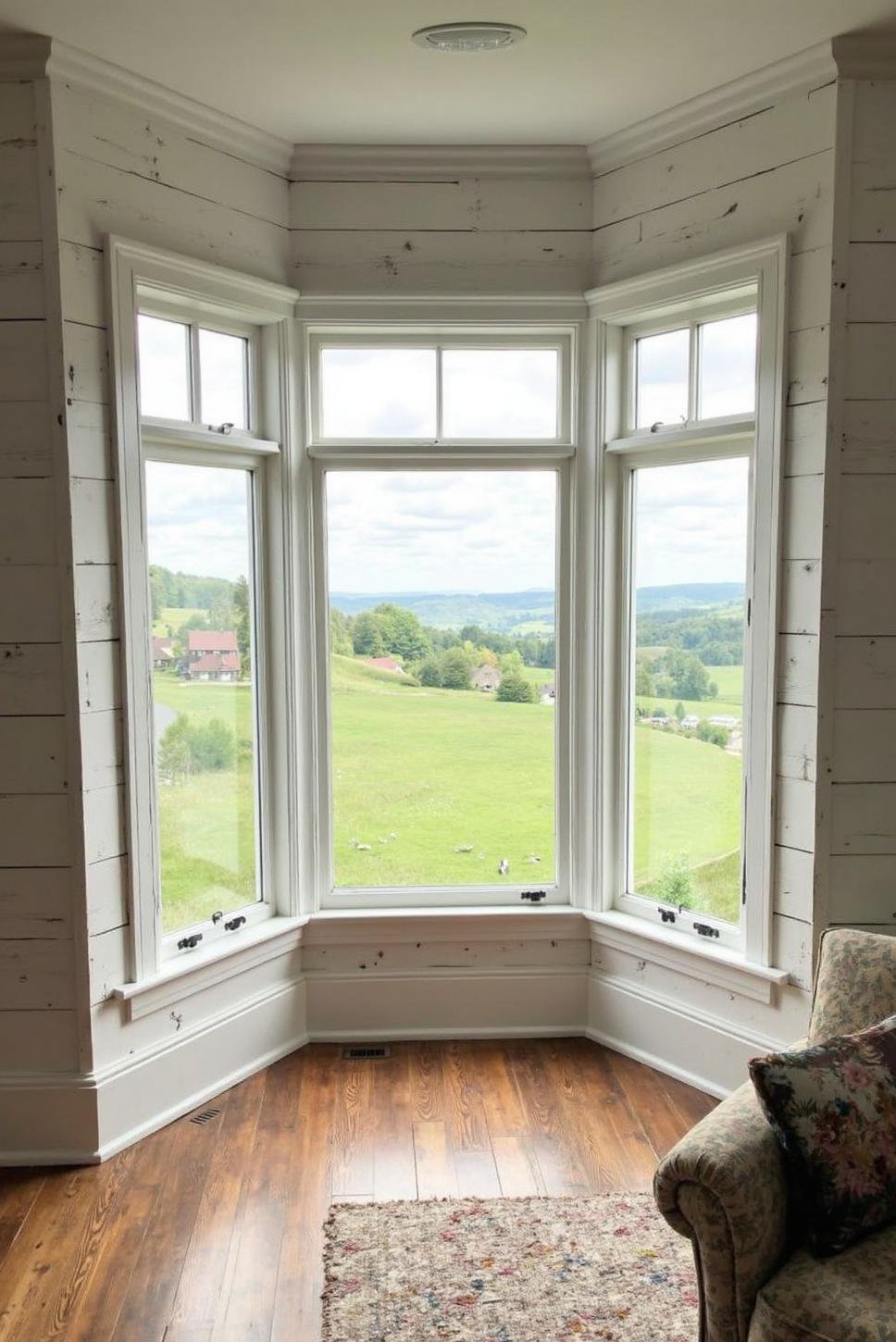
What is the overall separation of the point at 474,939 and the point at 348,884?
48 centimetres

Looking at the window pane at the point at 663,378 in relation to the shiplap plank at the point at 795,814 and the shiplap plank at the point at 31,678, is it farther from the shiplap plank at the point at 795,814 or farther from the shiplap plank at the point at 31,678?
the shiplap plank at the point at 31,678

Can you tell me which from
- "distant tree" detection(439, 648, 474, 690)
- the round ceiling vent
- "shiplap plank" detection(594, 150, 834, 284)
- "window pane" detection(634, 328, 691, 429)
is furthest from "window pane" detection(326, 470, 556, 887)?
the round ceiling vent

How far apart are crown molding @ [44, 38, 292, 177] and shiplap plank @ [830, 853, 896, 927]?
2.71m

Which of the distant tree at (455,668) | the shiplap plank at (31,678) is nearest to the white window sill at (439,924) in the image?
the distant tree at (455,668)

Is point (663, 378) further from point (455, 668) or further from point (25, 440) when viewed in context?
point (25, 440)

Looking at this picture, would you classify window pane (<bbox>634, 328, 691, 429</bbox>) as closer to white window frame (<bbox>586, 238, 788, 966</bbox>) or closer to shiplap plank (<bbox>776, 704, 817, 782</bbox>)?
white window frame (<bbox>586, 238, 788, 966</bbox>)

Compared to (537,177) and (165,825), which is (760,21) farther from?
(165,825)

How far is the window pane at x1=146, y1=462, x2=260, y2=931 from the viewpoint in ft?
10.8

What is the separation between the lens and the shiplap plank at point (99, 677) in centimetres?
290

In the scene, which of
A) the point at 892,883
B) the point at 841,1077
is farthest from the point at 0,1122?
the point at 892,883

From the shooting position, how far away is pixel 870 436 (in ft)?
9.37

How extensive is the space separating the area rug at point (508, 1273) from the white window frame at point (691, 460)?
3.03 feet

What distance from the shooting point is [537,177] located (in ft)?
11.6

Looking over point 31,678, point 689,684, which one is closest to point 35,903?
point 31,678
